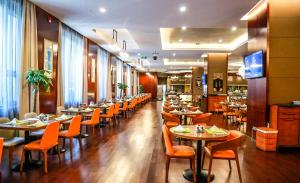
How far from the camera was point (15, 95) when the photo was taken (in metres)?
5.64

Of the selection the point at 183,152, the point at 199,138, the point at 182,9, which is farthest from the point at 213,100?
the point at 199,138

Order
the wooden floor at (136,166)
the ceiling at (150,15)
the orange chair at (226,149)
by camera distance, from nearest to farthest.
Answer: the orange chair at (226,149)
the wooden floor at (136,166)
the ceiling at (150,15)

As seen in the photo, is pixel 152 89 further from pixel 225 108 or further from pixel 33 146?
pixel 33 146

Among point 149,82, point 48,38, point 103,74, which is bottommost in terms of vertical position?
point 103,74

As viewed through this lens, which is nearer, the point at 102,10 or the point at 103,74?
the point at 102,10

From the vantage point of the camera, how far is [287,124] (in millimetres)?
5727

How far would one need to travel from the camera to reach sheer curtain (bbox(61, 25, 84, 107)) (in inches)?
320

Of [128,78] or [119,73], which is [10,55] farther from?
[128,78]

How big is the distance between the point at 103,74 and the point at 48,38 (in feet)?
19.9

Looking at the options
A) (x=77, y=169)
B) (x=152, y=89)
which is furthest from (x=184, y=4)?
(x=152, y=89)

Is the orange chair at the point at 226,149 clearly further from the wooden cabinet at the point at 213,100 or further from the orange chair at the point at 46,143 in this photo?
the wooden cabinet at the point at 213,100

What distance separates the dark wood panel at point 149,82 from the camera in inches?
1101

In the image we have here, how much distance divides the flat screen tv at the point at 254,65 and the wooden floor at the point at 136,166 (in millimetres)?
1842

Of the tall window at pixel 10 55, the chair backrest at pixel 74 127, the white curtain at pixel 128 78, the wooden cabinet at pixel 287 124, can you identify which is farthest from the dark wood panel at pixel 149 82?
the chair backrest at pixel 74 127
